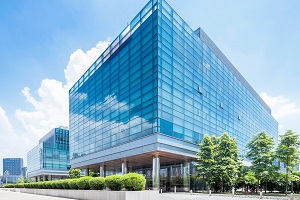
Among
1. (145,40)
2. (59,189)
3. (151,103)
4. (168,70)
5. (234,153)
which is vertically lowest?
(59,189)

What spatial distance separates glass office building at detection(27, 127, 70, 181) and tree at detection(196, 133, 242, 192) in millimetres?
68551

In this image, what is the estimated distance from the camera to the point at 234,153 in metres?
35.7

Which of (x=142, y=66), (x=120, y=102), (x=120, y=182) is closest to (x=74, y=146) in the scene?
(x=120, y=102)

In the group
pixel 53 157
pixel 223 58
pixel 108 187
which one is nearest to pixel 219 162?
pixel 108 187

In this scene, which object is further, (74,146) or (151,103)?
(74,146)

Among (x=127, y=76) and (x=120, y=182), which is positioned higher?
(x=127, y=76)

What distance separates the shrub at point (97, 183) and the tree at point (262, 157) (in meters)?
22.8

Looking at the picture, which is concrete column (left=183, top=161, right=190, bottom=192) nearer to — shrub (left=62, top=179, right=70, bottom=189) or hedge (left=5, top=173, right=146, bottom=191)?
hedge (left=5, top=173, right=146, bottom=191)

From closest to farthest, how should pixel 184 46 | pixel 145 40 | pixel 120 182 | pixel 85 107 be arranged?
pixel 120 182
pixel 145 40
pixel 184 46
pixel 85 107

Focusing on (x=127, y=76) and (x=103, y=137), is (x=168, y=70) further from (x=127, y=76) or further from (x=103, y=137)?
(x=103, y=137)

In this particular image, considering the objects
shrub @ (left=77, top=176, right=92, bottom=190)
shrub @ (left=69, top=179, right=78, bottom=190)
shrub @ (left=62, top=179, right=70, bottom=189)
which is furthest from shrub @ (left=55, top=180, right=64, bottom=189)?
shrub @ (left=77, top=176, right=92, bottom=190)

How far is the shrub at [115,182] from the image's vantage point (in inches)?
673

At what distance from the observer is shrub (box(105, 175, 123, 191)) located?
1709 cm

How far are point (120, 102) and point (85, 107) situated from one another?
17687 millimetres
